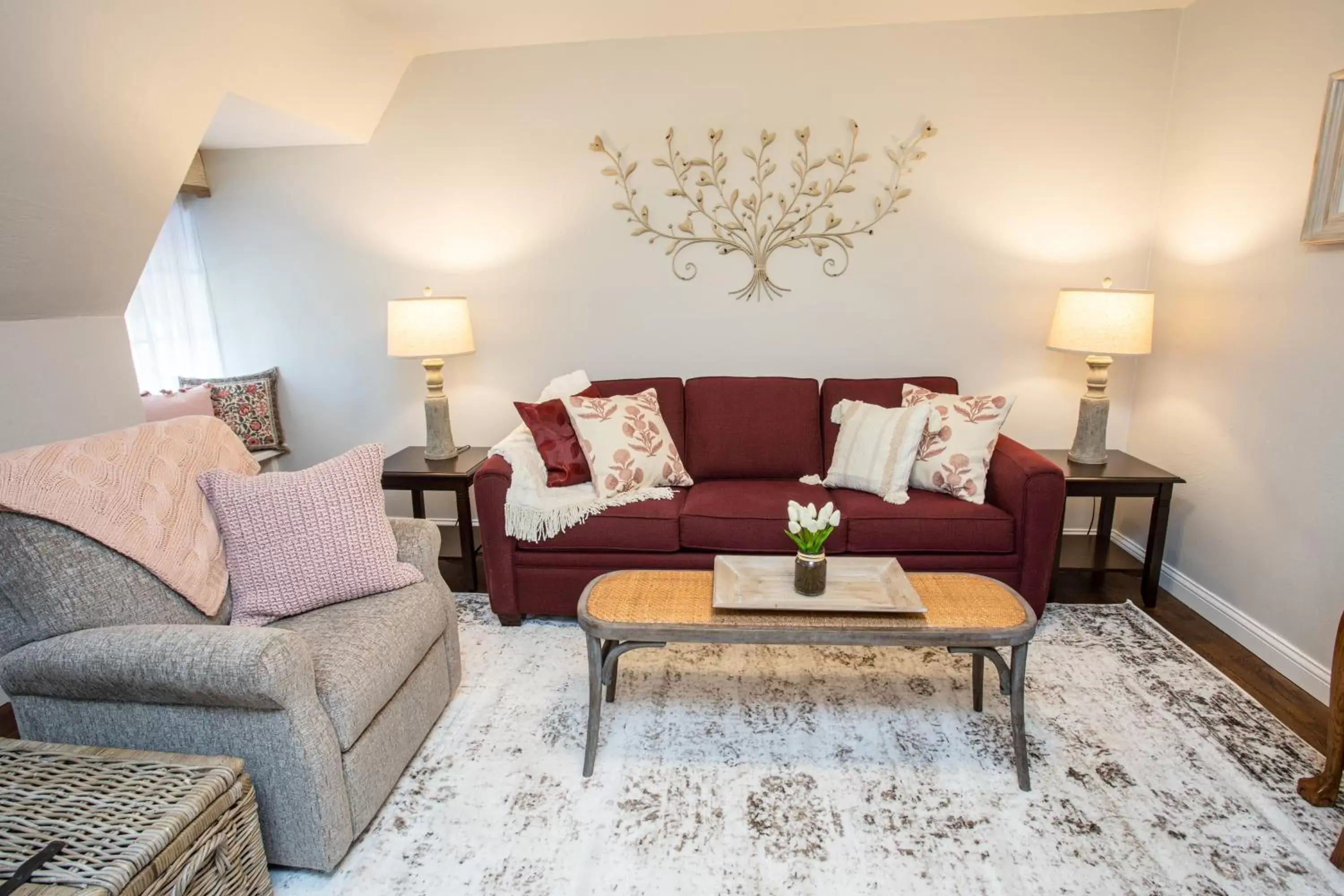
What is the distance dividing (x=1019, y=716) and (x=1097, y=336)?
1.71 metres

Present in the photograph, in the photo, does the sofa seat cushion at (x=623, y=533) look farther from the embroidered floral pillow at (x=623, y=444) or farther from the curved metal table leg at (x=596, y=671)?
the curved metal table leg at (x=596, y=671)

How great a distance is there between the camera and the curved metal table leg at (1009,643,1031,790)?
1812mm

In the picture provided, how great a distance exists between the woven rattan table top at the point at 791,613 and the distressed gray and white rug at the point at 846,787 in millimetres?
434

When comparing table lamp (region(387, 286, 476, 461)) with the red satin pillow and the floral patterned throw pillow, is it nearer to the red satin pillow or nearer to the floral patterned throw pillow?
the red satin pillow

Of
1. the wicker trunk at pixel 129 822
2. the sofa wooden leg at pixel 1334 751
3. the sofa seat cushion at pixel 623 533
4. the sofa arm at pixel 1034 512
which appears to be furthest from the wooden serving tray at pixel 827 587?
the wicker trunk at pixel 129 822

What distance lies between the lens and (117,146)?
219 cm

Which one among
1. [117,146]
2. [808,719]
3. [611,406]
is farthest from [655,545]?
[117,146]

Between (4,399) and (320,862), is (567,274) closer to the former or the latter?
(4,399)

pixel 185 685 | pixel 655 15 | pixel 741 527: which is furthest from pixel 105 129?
pixel 741 527

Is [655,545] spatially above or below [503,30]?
below

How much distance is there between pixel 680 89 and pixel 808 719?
8.88 ft

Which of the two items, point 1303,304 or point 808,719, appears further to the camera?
point 1303,304

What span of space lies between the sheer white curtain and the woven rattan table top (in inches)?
112

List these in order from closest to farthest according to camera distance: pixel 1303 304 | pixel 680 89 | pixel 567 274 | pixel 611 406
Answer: pixel 1303 304 < pixel 611 406 < pixel 680 89 < pixel 567 274
